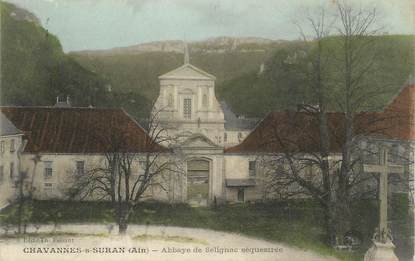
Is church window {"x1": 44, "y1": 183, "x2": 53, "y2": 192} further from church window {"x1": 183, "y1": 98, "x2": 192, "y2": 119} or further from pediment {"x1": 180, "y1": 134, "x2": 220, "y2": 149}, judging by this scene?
church window {"x1": 183, "y1": 98, "x2": 192, "y2": 119}

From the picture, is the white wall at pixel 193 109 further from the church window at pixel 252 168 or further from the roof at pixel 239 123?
the church window at pixel 252 168

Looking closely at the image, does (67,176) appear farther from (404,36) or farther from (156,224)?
(404,36)

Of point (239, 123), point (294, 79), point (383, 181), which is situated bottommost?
point (383, 181)

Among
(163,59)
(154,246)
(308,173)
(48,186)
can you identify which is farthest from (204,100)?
(48,186)

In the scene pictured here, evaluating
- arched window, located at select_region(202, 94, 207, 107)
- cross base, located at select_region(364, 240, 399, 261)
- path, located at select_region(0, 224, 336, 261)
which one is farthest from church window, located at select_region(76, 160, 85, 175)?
cross base, located at select_region(364, 240, 399, 261)

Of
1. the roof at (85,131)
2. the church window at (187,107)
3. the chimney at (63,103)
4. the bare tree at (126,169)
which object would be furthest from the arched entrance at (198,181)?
the chimney at (63,103)

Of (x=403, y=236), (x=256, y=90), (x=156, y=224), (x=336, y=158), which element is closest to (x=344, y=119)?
(x=336, y=158)

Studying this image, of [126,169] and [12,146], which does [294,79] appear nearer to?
[126,169]
